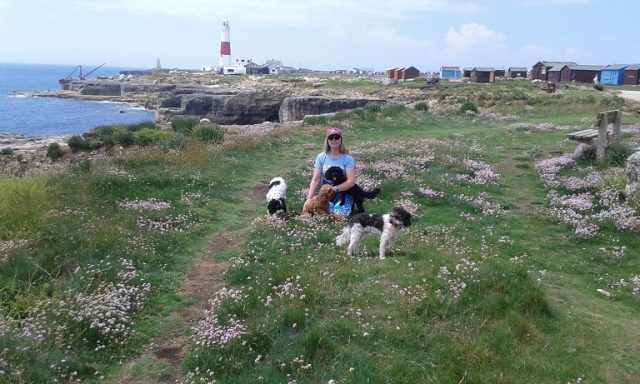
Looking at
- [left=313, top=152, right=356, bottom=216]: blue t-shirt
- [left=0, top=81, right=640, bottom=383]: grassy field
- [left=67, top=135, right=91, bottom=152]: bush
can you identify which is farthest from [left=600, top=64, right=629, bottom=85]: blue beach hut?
[left=313, top=152, right=356, bottom=216]: blue t-shirt

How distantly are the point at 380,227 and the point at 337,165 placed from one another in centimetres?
344

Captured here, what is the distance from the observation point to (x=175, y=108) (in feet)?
302

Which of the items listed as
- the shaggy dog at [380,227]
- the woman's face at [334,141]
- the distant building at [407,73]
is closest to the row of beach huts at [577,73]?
the distant building at [407,73]

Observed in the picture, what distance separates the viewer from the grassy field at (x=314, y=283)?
5.89 m

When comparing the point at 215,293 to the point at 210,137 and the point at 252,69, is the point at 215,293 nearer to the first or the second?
the point at 210,137

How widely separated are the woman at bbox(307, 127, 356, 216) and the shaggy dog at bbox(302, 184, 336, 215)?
183 mm

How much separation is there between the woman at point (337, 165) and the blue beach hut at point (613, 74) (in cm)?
7810

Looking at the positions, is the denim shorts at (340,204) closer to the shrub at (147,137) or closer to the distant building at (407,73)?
the shrub at (147,137)

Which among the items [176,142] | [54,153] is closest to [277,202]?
[176,142]

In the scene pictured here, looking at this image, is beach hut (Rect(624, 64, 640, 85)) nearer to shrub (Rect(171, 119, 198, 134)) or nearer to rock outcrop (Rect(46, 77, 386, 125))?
rock outcrop (Rect(46, 77, 386, 125))

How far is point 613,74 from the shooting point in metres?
76.8

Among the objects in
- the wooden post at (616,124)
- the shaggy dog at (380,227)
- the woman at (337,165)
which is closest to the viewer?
the shaggy dog at (380,227)

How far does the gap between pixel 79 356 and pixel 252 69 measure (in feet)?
649

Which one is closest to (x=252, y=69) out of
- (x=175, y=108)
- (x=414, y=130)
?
(x=175, y=108)
